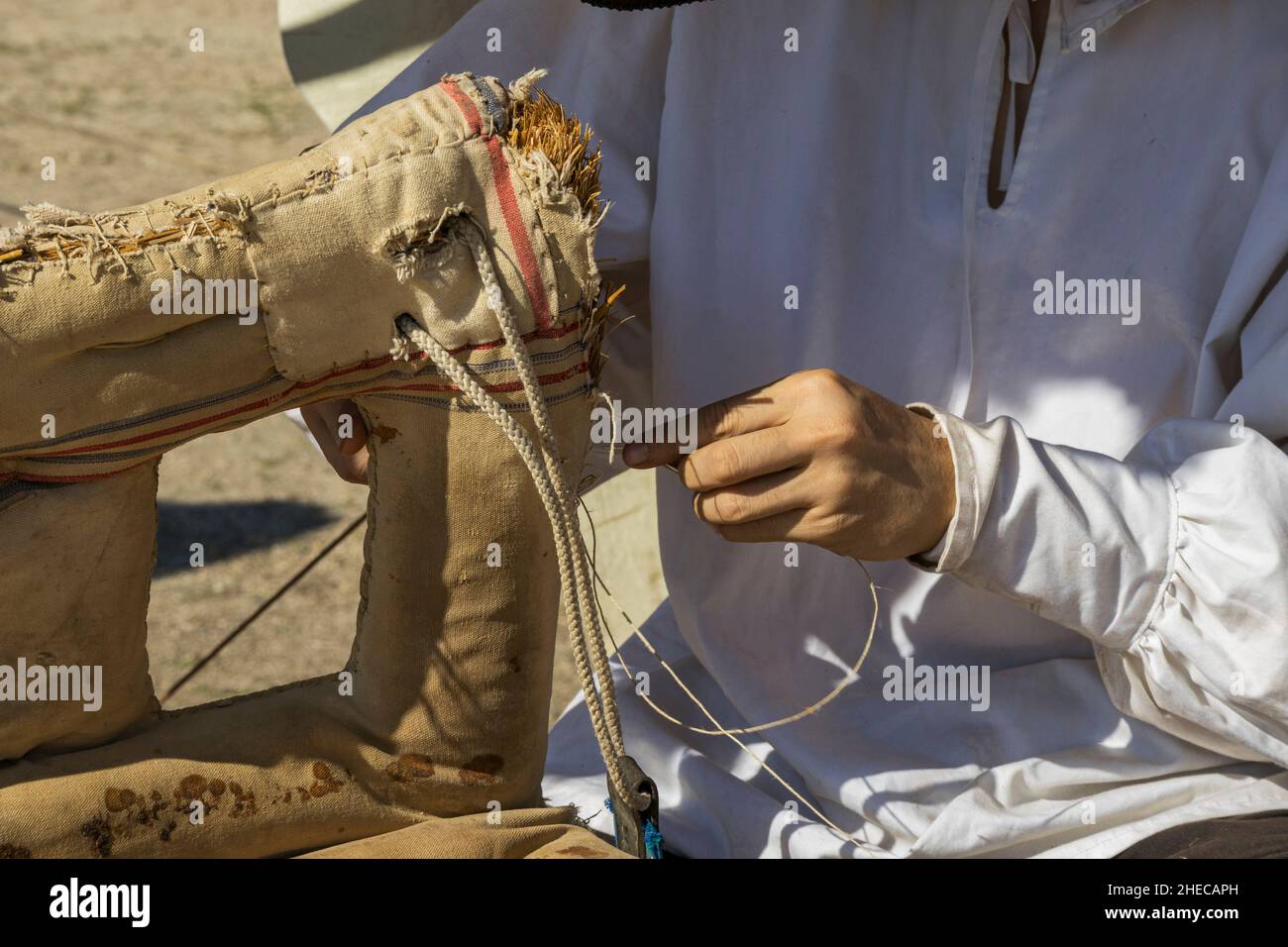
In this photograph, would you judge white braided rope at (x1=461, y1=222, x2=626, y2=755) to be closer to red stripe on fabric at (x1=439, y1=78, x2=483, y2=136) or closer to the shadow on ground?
red stripe on fabric at (x1=439, y1=78, x2=483, y2=136)

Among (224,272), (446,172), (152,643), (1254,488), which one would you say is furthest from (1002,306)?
(152,643)

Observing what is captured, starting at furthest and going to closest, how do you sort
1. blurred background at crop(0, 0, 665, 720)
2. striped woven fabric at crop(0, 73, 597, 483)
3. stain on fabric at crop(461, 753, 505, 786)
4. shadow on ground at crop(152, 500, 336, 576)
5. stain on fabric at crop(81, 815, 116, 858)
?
shadow on ground at crop(152, 500, 336, 576), blurred background at crop(0, 0, 665, 720), stain on fabric at crop(461, 753, 505, 786), stain on fabric at crop(81, 815, 116, 858), striped woven fabric at crop(0, 73, 597, 483)

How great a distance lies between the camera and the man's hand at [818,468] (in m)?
1.07

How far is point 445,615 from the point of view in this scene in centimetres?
110

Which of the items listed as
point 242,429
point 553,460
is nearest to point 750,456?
point 553,460

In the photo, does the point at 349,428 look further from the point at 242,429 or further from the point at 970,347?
the point at 242,429

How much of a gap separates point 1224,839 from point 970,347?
491mm

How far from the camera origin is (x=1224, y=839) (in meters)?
1.18

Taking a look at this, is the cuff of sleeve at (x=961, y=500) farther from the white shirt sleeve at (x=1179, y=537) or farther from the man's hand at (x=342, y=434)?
the man's hand at (x=342, y=434)

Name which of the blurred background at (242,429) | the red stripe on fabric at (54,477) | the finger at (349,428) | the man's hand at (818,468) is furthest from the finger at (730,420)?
the blurred background at (242,429)

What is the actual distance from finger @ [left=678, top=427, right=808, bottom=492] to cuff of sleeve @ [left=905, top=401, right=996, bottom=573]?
5.1 inches

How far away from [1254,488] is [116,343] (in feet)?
2.86

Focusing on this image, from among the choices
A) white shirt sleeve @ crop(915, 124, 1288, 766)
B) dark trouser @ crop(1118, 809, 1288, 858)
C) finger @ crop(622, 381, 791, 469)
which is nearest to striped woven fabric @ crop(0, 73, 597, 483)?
finger @ crop(622, 381, 791, 469)

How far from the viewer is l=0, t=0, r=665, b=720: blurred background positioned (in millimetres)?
2281
